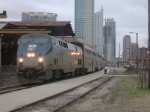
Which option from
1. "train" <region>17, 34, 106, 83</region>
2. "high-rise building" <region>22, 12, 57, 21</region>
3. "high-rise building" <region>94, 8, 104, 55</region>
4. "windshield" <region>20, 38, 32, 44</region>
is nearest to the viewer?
"train" <region>17, 34, 106, 83</region>

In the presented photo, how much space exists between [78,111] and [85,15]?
17062cm

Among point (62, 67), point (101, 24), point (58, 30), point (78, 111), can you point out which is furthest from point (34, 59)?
point (101, 24)

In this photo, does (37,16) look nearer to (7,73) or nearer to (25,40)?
(7,73)

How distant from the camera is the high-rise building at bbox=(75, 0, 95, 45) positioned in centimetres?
17488

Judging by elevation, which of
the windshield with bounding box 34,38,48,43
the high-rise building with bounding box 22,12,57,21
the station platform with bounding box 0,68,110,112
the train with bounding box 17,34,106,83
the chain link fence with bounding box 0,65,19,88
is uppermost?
the high-rise building with bounding box 22,12,57,21

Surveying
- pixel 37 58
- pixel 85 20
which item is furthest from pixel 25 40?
pixel 85 20

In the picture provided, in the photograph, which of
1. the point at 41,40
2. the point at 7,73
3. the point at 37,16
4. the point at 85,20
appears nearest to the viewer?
the point at 41,40

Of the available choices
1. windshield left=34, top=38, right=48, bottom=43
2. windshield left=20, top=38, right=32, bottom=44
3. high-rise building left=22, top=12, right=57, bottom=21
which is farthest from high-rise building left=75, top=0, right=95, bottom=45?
windshield left=34, top=38, right=48, bottom=43

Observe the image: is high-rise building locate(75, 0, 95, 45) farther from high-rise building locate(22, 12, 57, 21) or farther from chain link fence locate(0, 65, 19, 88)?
chain link fence locate(0, 65, 19, 88)

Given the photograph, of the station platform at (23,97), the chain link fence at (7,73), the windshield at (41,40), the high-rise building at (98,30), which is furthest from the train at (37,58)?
the high-rise building at (98,30)

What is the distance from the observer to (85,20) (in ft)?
577

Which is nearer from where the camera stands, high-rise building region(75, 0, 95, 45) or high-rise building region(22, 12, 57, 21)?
high-rise building region(22, 12, 57, 21)

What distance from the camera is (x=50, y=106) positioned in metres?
11.2

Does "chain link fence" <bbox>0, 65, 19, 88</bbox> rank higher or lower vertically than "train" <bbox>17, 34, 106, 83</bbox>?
lower
